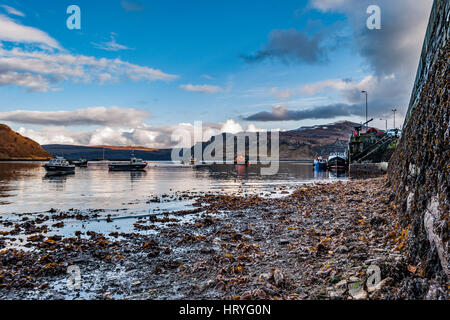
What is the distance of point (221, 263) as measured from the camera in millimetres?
8305

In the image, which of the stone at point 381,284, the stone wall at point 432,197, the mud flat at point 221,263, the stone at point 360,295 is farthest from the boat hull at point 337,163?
the stone at point 360,295

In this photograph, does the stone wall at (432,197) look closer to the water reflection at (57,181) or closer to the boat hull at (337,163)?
the water reflection at (57,181)

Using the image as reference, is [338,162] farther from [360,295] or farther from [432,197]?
[360,295]

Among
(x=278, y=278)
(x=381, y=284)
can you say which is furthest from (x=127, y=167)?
(x=381, y=284)

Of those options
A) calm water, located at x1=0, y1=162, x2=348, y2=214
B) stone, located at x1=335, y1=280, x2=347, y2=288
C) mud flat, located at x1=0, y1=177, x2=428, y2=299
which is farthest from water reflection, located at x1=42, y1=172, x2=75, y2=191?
stone, located at x1=335, y1=280, x2=347, y2=288

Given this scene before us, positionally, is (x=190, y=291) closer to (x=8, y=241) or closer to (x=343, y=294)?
(x=343, y=294)

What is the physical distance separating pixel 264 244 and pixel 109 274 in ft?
18.4

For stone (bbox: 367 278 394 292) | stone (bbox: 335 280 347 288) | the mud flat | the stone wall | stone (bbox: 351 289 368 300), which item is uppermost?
the stone wall

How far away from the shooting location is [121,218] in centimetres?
1786

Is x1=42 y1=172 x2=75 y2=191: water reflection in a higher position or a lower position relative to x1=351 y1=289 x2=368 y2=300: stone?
lower

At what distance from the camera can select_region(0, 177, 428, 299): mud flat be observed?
19.0 ft

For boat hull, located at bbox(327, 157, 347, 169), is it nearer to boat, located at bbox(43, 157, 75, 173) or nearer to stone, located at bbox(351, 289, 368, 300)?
boat, located at bbox(43, 157, 75, 173)

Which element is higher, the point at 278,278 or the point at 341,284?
the point at 341,284

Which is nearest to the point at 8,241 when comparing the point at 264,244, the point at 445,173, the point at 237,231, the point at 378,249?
the point at 237,231
